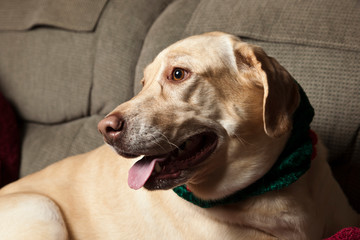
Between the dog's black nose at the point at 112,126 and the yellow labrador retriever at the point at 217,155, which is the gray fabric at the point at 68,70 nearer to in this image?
the yellow labrador retriever at the point at 217,155

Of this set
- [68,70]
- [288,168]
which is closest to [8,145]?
[68,70]

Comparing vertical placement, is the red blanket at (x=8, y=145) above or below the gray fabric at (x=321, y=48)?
below

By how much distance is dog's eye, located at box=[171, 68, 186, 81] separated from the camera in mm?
1374

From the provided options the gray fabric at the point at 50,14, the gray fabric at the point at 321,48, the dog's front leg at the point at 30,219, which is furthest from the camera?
the gray fabric at the point at 50,14

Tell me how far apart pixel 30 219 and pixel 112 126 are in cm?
65

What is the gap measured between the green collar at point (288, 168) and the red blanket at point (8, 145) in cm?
160

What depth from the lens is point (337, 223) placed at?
1.62 metres

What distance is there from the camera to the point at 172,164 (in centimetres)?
132

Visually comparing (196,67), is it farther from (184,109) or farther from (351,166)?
(351,166)

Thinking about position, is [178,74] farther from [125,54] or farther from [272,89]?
[125,54]

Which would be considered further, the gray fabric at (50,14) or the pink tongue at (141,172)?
the gray fabric at (50,14)

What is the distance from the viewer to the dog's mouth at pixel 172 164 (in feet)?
4.21

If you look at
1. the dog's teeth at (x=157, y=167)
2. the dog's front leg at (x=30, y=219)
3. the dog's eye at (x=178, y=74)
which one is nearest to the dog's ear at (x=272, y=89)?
the dog's eye at (x=178, y=74)

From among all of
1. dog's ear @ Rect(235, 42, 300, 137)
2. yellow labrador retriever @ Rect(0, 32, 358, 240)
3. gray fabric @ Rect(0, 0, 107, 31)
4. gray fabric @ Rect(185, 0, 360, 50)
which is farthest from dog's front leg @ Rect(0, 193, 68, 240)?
gray fabric @ Rect(0, 0, 107, 31)
